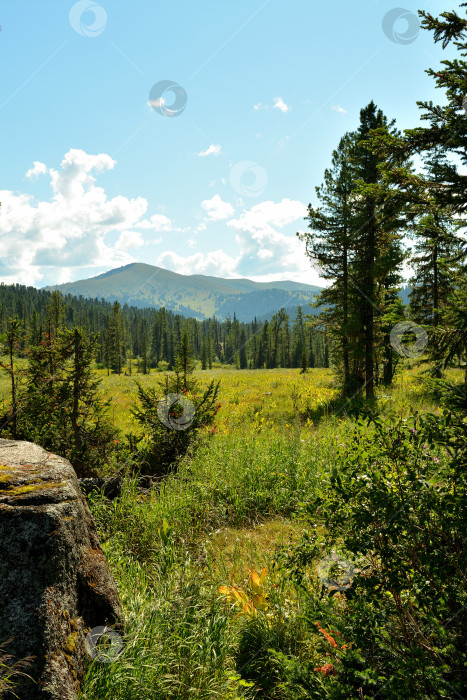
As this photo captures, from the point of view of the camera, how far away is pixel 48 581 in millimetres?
2059

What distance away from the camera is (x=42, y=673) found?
71.4 inches

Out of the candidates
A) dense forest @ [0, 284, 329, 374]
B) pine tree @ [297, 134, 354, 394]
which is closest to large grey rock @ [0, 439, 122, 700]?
pine tree @ [297, 134, 354, 394]

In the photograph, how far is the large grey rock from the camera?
6.09 feet

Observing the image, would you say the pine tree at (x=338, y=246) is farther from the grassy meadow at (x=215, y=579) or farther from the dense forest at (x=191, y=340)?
the dense forest at (x=191, y=340)

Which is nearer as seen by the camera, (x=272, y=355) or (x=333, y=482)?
(x=333, y=482)

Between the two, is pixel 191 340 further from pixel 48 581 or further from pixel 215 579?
pixel 48 581

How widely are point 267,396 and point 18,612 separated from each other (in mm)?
18773

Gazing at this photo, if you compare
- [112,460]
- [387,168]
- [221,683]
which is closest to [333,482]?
[221,683]

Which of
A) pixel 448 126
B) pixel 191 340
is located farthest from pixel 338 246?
pixel 191 340

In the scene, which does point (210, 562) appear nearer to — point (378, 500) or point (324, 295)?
point (378, 500)

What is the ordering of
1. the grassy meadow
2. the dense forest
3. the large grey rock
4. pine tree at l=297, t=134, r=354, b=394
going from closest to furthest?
the large grey rock
the grassy meadow
pine tree at l=297, t=134, r=354, b=394
the dense forest

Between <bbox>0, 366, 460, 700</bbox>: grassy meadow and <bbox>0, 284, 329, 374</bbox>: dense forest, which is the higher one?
<bbox>0, 284, 329, 374</bbox>: dense forest

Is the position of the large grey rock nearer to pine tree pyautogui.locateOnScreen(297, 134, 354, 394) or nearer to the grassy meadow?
the grassy meadow

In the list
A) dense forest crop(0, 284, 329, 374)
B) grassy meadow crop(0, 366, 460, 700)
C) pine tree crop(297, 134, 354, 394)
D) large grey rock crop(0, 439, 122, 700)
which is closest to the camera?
large grey rock crop(0, 439, 122, 700)
